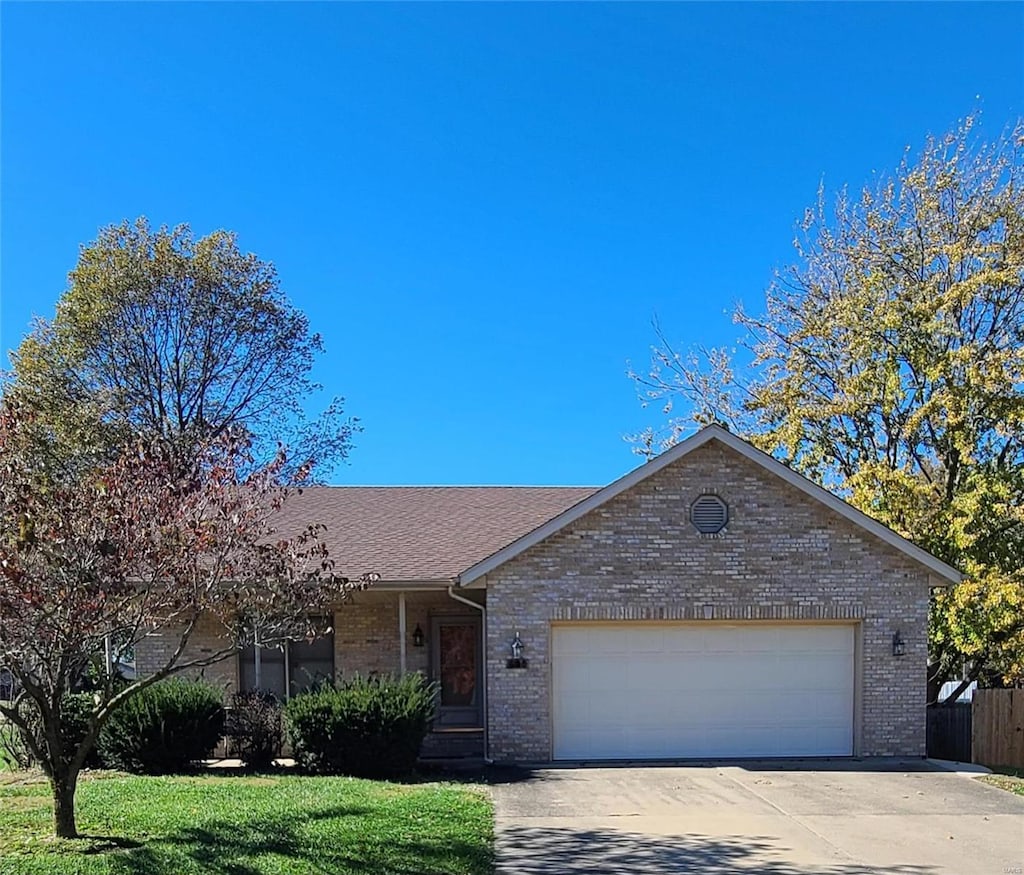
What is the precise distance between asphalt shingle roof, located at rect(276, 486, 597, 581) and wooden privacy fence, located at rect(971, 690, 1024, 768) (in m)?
7.57

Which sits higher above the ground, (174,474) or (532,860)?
(174,474)

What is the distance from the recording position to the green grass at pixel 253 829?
7738 millimetres

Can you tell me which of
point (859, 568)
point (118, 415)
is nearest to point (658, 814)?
point (859, 568)

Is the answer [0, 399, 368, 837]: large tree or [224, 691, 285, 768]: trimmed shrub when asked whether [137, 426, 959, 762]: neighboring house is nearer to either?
[224, 691, 285, 768]: trimmed shrub

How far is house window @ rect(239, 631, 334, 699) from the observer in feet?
50.5

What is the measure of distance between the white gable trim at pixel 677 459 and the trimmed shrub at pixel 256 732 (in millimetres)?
3261

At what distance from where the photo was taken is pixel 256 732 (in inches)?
517

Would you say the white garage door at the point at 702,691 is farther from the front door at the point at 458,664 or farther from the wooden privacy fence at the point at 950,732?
the wooden privacy fence at the point at 950,732

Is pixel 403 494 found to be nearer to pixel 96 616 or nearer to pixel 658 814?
pixel 658 814

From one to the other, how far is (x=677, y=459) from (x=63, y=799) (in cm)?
908

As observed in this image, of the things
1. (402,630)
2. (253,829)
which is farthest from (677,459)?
(253,829)

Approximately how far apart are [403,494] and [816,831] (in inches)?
468

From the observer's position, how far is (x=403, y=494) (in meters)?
19.6

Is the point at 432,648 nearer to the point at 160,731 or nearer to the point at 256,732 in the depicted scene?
the point at 256,732
